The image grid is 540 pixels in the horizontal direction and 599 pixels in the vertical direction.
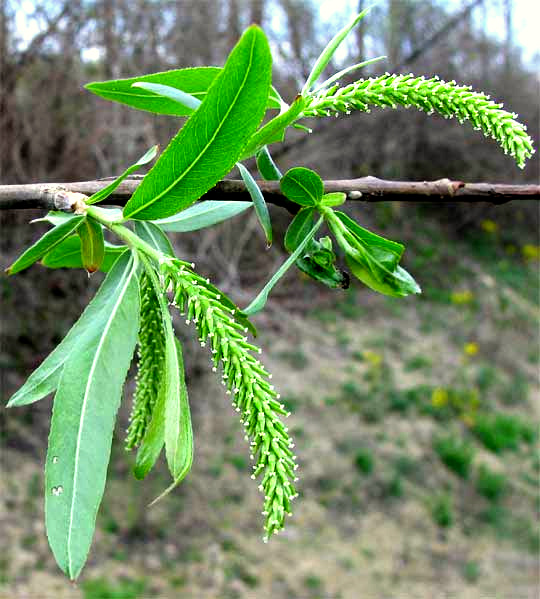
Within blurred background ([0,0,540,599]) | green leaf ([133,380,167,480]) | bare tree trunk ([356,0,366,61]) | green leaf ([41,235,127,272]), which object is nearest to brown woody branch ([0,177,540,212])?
green leaf ([41,235,127,272])

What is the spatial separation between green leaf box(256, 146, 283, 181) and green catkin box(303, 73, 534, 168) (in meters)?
0.08

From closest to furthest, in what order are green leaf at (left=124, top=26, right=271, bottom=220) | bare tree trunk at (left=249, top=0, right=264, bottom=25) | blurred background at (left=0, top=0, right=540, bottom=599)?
green leaf at (left=124, top=26, right=271, bottom=220), blurred background at (left=0, top=0, right=540, bottom=599), bare tree trunk at (left=249, top=0, right=264, bottom=25)

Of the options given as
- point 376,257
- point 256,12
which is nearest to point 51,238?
point 376,257

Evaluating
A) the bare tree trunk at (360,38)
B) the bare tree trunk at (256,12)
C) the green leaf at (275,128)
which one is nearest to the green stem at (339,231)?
the green leaf at (275,128)

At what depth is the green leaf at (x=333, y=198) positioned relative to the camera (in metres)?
0.78

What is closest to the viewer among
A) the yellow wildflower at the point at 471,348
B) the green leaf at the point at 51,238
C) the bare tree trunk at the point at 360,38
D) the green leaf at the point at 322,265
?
the green leaf at the point at 51,238

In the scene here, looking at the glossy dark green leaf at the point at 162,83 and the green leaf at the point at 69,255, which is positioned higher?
the glossy dark green leaf at the point at 162,83

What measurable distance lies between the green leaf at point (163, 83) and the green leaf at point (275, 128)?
0.12 m

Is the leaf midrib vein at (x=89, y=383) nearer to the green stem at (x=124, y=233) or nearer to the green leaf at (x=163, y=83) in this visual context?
the green stem at (x=124, y=233)

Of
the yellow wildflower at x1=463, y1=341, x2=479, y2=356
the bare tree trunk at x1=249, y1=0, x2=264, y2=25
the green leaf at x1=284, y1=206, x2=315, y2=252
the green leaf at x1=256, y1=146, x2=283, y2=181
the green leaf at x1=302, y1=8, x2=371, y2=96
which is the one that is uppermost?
the bare tree trunk at x1=249, y1=0, x2=264, y2=25

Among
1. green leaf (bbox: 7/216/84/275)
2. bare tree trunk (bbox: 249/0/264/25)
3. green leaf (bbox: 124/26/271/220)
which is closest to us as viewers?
green leaf (bbox: 124/26/271/220)

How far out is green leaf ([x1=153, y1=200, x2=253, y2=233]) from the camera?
34.9 inches

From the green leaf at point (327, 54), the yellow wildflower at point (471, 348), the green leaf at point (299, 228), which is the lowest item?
the yellow wildflower at point (471, 348)

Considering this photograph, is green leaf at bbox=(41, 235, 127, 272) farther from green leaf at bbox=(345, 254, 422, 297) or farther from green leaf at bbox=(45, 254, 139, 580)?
green leaf at bbox=(345, 254, 422, 297)
